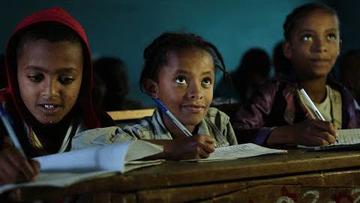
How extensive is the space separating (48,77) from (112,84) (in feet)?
6.08

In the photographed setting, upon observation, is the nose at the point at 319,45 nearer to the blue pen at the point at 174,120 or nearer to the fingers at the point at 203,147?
the blue pen at the point at 174,120

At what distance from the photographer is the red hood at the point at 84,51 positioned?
4.13 ft

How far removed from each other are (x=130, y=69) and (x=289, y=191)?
247 cm

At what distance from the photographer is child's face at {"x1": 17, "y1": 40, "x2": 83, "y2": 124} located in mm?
1195

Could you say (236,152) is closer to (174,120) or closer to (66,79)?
(174,120)

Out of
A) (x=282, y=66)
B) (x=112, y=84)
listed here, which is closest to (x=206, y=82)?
(x=282, y=66)

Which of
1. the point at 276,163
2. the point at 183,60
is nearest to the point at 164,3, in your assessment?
the point at 183,60

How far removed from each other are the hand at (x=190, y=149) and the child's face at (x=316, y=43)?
749 mm

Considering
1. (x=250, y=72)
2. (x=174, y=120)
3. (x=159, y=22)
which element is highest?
(x=159, y=22)

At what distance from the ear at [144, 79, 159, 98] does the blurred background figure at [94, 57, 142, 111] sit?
122 cm

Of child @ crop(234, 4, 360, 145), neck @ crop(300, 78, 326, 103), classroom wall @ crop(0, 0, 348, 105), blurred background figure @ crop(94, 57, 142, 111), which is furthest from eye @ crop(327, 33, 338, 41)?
classroom wall @ crop(0, 0, 348, 105)

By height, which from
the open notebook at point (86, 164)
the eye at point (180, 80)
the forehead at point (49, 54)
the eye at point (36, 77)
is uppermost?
the forehead at point (49, 54)

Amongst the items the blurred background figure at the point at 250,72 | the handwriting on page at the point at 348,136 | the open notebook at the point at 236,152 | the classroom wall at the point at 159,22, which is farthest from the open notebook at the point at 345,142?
the blurred background figure at the point at 250,72

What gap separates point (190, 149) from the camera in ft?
3.33
